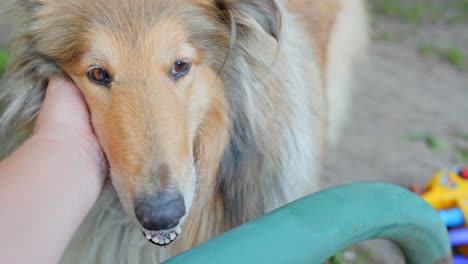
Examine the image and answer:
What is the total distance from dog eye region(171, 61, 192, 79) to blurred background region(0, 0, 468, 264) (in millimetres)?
1177

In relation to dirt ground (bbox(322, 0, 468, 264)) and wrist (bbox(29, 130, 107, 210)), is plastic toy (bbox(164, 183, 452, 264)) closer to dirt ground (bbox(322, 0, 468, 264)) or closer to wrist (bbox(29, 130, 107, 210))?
wrist (bbox(29, 130, 107, 210))

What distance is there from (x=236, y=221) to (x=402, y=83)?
216cm

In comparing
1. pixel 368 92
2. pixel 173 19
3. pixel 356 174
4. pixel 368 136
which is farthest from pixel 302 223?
pixel 368 92

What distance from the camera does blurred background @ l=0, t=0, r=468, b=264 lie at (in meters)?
2.85

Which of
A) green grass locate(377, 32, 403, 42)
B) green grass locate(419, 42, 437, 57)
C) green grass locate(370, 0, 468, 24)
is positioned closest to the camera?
green grass locate(419, 42, 437, 57)

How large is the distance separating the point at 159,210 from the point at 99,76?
37cm

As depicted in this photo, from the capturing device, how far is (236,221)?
5.63ft

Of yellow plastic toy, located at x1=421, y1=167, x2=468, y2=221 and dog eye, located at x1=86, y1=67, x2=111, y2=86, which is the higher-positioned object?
dog eye, located at x1=86, y1=67, x2=111, y2=86

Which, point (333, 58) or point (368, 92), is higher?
point (333, 58)

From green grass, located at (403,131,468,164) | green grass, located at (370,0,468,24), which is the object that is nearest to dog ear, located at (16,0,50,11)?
green grass, located at (403,131,468,164)

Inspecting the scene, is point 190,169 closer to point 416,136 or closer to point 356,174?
point 356,174

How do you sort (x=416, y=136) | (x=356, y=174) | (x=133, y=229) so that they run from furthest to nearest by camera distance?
(x=416, y=136) → (x=356, y=174) → (x=133, y=229)

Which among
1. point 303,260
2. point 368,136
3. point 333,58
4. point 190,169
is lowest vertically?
point 368,136

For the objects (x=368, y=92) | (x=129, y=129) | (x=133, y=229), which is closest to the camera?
(x=129, y=129)
